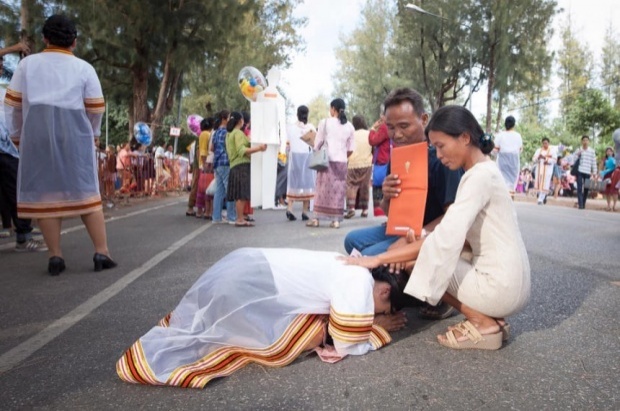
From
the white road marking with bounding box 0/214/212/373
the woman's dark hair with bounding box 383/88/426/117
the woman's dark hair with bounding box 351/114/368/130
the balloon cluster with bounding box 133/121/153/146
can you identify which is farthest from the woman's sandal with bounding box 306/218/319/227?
the balloon cluster with bounding box 133/121/153/146

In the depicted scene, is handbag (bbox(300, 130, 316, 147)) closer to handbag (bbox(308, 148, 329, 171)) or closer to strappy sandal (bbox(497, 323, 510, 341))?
handbag (bbox(308, 148, 329, 171))

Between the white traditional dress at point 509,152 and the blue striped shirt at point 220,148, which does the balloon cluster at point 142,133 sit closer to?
the blue striped shirt at point 220,148

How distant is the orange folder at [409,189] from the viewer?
2.87 m

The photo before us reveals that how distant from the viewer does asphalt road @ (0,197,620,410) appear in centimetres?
210

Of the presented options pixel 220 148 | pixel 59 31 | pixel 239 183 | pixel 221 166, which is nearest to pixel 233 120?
pixel 220 148

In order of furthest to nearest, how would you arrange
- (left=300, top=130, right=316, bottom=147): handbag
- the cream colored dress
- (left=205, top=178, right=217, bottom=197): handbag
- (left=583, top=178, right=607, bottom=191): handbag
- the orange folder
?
(left=583, top=178, right=607, bottom=191): handbag, (left=300, top=130, right=316, bottom=147): handbag, (left=205, top=178, right=217, bottom=197): handbag, the orange folder, the cream colored dress

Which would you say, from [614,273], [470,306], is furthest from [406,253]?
[614,273]

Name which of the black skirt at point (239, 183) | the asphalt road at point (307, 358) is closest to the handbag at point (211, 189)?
the black skirt at point (239, 183)

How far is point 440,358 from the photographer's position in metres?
2.58

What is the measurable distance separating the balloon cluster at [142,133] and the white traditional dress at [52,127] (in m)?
12.9

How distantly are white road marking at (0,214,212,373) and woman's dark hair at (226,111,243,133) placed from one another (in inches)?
134

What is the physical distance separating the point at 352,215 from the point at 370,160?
106 cm

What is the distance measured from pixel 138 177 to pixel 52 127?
1091 cm

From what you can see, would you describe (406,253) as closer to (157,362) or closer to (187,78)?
(157,362)
